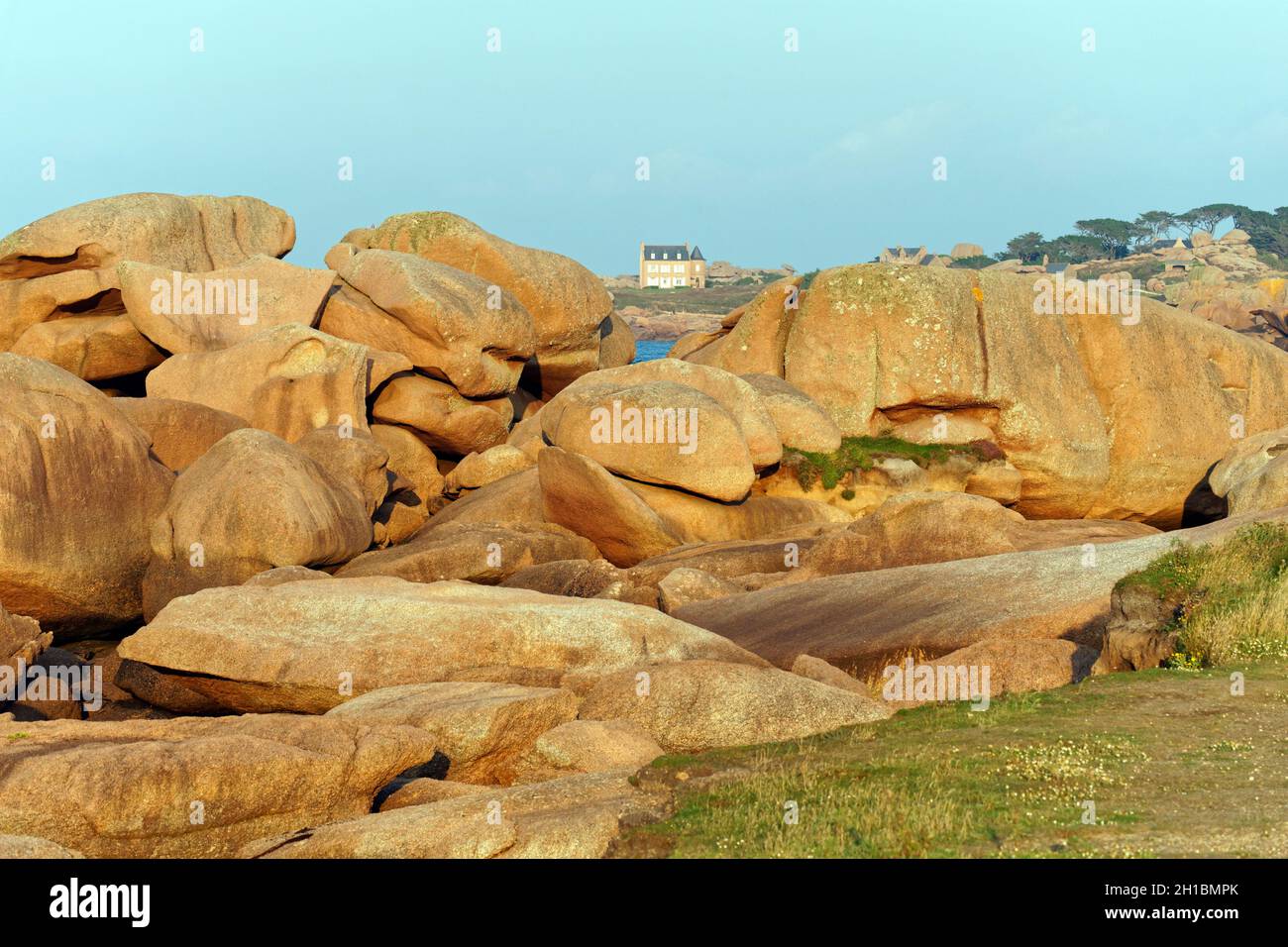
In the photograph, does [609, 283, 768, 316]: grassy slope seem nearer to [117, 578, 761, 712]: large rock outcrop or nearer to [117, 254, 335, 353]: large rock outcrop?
[117, 254, 335, 353]: large rock outcrop

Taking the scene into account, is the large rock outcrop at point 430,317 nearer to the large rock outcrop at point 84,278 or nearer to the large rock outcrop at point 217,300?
the large rock outcrop at point 217,300

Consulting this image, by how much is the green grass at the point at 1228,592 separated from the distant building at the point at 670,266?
161446mm

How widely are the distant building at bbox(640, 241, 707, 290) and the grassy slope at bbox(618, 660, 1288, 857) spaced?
166 metres

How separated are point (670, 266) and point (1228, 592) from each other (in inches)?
6501

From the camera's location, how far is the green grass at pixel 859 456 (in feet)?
104

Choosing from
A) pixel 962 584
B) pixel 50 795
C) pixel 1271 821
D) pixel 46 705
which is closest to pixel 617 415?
pixel 962 584

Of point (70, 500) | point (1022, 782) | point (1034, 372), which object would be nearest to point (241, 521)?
point (70, 500)

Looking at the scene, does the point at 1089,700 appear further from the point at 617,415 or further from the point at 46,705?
the point at 617,415

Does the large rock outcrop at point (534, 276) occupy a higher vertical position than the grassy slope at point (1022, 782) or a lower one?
higher
